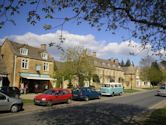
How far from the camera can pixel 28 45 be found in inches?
2008

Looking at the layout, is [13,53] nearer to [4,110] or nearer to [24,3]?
[4,110]

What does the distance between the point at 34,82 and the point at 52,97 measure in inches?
905

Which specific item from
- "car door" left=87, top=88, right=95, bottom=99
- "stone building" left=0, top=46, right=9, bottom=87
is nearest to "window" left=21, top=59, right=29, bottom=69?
"stone building" left=0, top=46, right=9, bottom=87

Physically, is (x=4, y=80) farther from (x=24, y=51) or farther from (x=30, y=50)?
(x=30, y=50)

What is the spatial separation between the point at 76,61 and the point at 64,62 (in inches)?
98.0

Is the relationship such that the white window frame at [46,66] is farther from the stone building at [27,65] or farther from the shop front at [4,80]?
the shop front at [4,80]

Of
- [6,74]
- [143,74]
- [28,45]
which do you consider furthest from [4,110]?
[143,74]

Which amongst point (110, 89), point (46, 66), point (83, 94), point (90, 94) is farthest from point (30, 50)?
point (83, 94)

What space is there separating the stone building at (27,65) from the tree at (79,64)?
3.82m

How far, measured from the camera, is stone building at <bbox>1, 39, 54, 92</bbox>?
1772 inches

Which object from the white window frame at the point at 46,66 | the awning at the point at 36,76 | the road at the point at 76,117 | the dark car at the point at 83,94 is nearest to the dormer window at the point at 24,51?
the awning at the point at 36,76

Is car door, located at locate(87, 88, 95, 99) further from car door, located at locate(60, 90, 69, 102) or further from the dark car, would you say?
car door, located at locate(60, 90, 69, 102)

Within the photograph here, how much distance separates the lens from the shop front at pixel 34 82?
4594 centimetres

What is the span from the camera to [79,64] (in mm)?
51500
